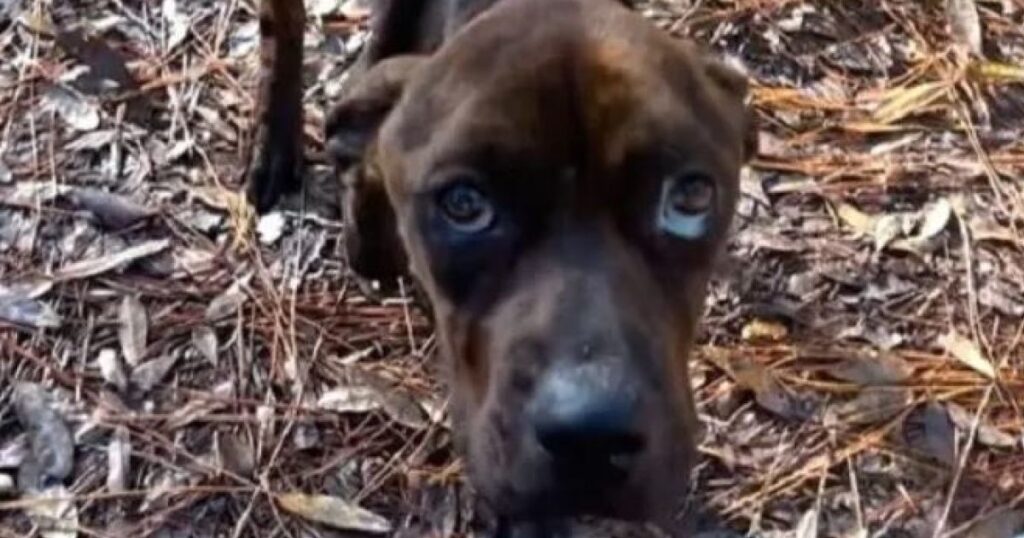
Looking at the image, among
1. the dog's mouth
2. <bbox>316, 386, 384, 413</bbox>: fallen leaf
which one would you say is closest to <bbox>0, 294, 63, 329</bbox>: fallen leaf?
<bbox>316, 386, 384, 413</bbox>: fallen leaf

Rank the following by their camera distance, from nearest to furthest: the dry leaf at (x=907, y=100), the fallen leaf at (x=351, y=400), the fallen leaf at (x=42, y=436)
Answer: the fallen leaf at (x=42, y=436) → the fallen leaf at (x=351, y=400) → the dry leaf at (x=907, y=100)

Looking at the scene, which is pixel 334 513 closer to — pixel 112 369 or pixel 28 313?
pixel 112 369

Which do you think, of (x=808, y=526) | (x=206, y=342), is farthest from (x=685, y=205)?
(x=206, y=342)

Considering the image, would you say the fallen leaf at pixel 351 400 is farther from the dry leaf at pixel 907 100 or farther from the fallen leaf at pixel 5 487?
the dry leaf at pixel 907 100

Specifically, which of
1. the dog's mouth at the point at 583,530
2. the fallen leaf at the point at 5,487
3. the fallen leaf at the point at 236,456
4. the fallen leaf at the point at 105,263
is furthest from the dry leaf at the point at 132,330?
the dog's mouth at the point at 583,530

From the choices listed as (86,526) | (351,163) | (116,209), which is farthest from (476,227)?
(116,209)

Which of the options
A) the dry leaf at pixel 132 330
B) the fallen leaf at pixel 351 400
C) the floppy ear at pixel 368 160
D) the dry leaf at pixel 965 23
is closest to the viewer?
the floppy ear at pixel 368 160
